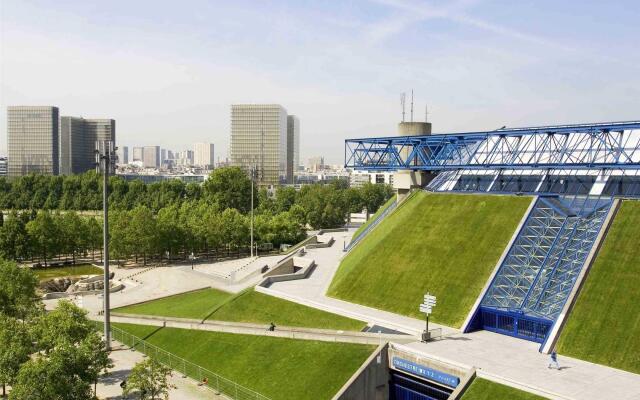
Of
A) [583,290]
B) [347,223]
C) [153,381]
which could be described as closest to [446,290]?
[583,290]

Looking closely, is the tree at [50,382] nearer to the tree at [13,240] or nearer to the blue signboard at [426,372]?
the blue signboard at [426,372]

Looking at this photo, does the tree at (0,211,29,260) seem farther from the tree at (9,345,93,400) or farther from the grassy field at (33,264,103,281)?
the tree at (9,345,93,400)

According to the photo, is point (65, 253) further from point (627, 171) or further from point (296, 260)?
point (627, 171)

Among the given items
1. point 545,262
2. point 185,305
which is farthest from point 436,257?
point 185,305

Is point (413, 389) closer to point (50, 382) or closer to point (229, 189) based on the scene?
point (50, 382)

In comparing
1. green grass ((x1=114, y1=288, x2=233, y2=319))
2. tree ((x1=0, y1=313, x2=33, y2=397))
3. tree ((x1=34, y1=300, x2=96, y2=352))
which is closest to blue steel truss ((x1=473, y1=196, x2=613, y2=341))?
green grass ((x1=114, y1=288, x2=233, y2=319))

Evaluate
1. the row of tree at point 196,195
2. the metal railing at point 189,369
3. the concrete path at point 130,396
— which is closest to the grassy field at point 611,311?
the metal railing at point 189,369
